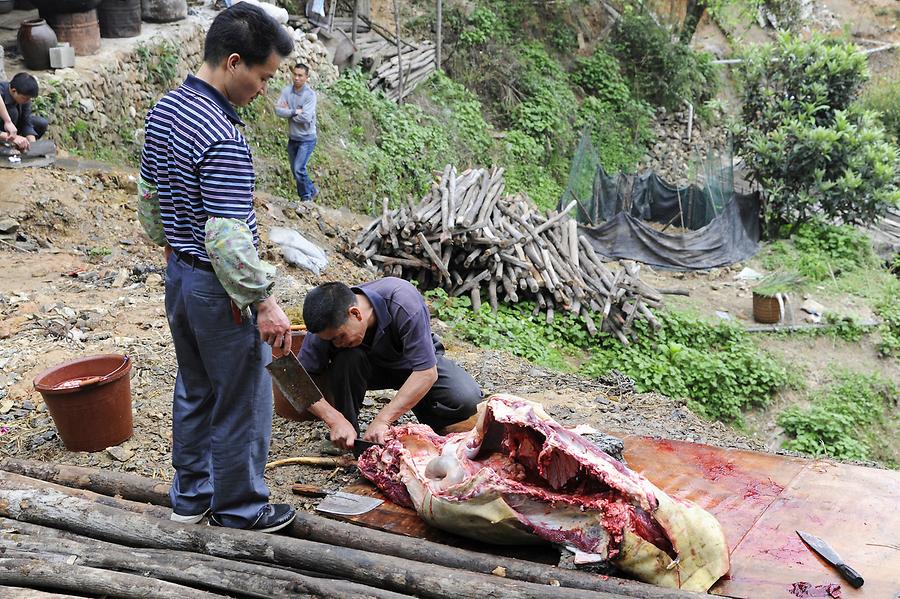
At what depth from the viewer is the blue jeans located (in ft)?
35.2

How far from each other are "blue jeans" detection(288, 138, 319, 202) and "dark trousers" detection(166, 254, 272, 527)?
7.91 metres

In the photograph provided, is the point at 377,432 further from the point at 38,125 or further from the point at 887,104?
the point at 887,104

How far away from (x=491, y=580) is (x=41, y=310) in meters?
4.67

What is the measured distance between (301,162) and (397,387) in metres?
7.12

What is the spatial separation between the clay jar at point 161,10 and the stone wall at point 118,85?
17 centimetres

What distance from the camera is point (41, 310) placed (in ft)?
20.1

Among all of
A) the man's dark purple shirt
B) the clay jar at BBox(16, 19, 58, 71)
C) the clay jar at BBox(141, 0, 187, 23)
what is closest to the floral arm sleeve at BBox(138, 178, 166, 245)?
the man's dark purple shirt

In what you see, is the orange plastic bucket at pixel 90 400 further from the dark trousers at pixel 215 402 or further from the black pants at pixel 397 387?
the black pants at pixel 397 387

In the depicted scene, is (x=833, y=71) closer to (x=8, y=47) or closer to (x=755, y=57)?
(x=755, y=57)

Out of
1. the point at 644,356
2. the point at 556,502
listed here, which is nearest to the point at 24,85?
the point at 644,356

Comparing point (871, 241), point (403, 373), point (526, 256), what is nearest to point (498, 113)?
point (871, 241)

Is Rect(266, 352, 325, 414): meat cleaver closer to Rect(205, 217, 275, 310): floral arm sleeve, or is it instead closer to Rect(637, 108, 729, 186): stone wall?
Rect(205, 217, 275, 310): floral arm sleeve

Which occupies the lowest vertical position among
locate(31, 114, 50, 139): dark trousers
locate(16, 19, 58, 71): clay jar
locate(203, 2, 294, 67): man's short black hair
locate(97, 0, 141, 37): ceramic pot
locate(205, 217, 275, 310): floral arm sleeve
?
locate(205, 217, 275, 310): floral arm sleeve

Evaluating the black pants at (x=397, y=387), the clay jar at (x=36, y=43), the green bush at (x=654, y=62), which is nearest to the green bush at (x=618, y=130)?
the green bush at (x=654, y=62)
